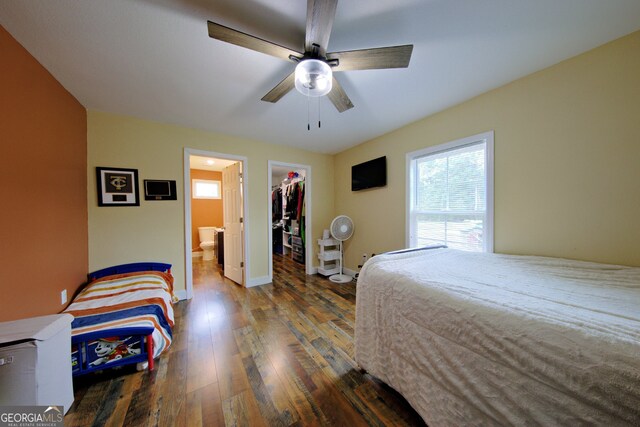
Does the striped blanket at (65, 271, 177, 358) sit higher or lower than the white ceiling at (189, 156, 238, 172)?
lower

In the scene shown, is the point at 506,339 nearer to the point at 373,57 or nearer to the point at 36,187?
the point at 373,57

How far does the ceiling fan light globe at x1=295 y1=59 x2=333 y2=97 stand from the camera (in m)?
1.29

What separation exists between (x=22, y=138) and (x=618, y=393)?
10.5 ft

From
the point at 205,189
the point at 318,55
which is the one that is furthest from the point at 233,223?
the point at 318,55

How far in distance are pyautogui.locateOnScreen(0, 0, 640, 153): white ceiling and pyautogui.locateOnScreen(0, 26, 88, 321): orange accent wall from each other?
191 millimetres

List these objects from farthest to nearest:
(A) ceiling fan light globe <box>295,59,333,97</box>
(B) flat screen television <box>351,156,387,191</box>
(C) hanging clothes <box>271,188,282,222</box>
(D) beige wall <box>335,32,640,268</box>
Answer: (C) hanging clothes <box>271,188,282,222</box> < (B) flat screen television <box>351,156,387,191</box> < (D) beige wall <box>335,32,640,268</box> < (A) ceiling fan light globe <box>295,59,333,97</box>

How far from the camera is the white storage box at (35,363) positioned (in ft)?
3.19

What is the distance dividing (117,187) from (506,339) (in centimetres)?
360

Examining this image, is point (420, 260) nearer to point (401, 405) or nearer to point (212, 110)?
point (401, 405)

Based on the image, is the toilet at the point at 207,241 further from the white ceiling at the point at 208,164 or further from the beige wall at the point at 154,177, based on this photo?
the beige wall at the point at 154,177

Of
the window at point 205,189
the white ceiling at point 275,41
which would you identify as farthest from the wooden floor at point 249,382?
the window at point 205,189

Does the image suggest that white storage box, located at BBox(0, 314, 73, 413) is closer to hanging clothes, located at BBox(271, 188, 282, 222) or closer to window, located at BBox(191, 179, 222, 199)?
hanging clothes, located at BBox(271, 188, 282, 222)

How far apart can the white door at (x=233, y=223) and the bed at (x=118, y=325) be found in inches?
51.1

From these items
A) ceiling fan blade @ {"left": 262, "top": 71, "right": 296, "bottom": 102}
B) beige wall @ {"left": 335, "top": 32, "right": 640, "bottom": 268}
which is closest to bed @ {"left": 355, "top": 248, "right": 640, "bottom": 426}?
beige wall @ {"left": 335, "top": 32, "right": 640, "bottom": 268}
